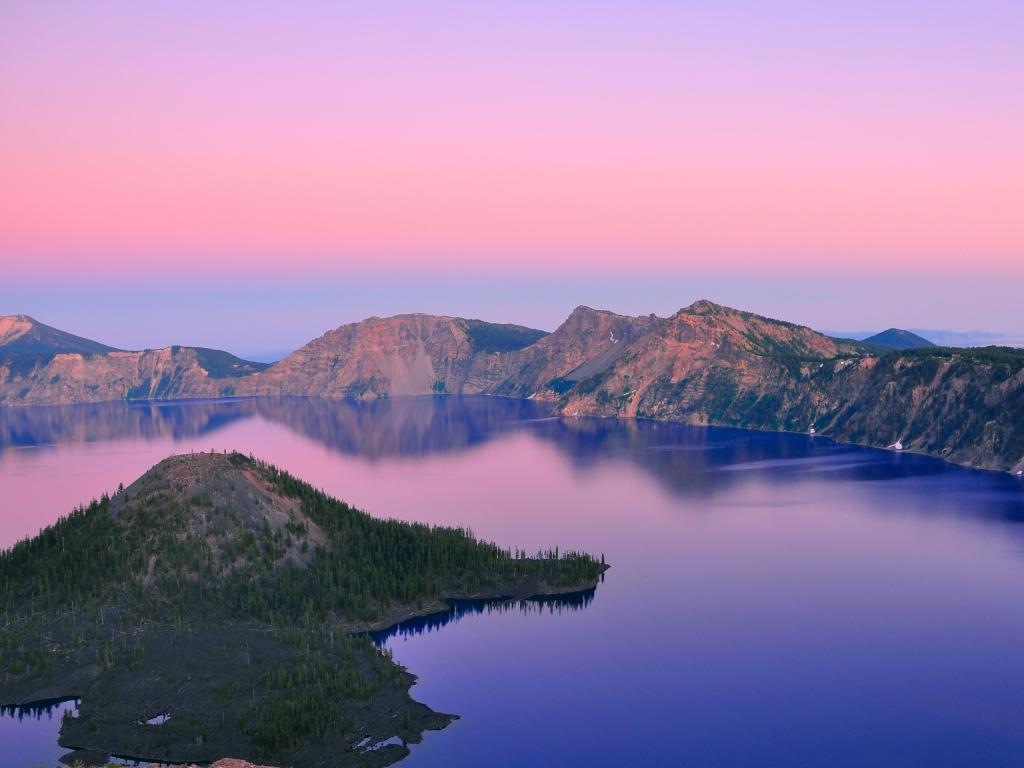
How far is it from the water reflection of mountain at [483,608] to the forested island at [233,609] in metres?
2.54

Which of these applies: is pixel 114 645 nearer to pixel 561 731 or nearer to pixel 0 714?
pixel 0 714

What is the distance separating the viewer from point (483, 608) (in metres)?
169

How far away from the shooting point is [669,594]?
175500 millimetres

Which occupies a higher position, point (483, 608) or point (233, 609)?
point (233, 609)

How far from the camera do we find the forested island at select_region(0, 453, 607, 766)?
381 ft

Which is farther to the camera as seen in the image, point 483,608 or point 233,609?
point 483,608

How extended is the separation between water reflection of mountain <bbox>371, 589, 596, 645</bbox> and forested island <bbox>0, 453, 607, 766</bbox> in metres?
2.54

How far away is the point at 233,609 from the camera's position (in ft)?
496

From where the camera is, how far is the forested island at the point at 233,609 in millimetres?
116062

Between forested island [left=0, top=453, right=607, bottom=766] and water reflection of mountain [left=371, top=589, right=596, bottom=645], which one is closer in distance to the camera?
forested island [left=0, top=453, right=607, bottom=766]

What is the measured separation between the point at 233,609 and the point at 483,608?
44.4 meters

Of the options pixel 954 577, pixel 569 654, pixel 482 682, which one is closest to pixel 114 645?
pixel 482 682

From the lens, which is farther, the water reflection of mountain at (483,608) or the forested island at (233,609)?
the water reflection of mountain at (483,608)

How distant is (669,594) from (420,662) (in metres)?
56.0
